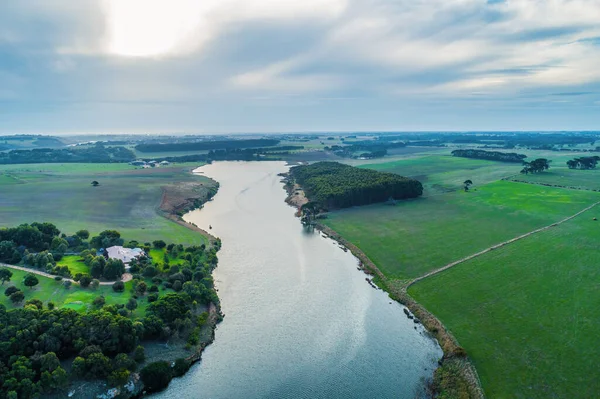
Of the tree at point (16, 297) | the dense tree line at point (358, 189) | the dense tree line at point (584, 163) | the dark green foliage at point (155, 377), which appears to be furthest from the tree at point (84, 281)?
the dense tree line at point (584, 163)

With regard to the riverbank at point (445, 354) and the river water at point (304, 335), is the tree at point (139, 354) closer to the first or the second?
the river water at point (304, 335)

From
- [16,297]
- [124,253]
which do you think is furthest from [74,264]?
[16,297]

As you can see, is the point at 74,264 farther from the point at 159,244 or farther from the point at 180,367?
the point at 180,367

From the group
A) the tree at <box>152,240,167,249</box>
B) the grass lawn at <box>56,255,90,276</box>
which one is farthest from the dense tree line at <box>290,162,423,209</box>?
the grass lawn at <box>56,255,90,276</box>

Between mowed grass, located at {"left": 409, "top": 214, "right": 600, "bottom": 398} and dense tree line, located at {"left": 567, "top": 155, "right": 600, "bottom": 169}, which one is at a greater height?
dense tree line, located at {"left": 567, "top": 155, "right": 600, "bottom": 169}

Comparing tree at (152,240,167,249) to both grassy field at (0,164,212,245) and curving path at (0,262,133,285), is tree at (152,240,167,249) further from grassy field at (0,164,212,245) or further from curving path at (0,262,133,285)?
curving path at (0,262,133,285)

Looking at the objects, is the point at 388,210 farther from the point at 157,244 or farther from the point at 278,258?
the point at 157,244

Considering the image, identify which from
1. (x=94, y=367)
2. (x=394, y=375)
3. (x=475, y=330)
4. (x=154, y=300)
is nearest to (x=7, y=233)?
(x=154, y=300)
